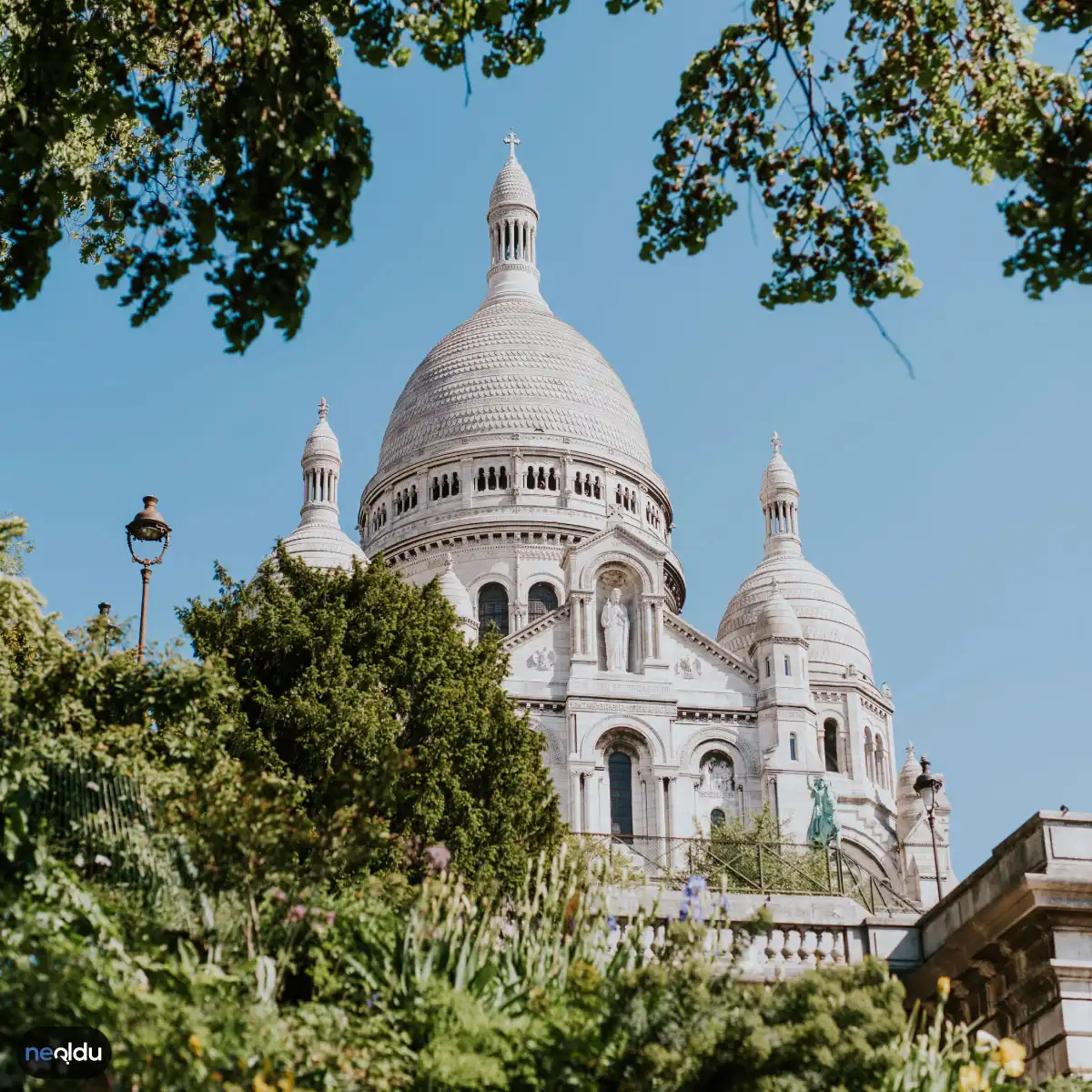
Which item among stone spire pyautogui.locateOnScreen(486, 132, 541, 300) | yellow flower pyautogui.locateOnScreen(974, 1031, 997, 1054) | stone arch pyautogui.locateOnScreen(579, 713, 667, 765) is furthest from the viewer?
stone spire pyautogui.locateOnScreen(486, 132, 541, 300)

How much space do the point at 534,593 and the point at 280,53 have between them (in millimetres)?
57071

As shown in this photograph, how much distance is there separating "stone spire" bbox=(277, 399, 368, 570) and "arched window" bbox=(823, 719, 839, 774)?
18.1 meters

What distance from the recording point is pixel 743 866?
3816 centimetres

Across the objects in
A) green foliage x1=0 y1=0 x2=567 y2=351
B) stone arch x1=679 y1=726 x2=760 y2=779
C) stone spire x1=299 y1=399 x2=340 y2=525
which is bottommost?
green foliage x1=0 y1=0 x2=567 y2=351

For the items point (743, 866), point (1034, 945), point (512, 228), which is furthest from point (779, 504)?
point (1034, 945)

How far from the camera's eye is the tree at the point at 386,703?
1012 inches

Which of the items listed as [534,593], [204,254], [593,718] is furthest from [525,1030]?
[534,593]

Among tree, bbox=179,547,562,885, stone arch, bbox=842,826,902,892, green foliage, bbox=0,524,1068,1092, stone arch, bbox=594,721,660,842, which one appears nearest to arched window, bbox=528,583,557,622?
stone arch, bbox=594,721,660,842

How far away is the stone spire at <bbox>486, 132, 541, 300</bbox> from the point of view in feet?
286

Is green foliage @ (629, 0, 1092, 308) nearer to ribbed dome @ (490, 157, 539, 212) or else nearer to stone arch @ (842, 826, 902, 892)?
stone arch @ (842, 826, 902, 892)

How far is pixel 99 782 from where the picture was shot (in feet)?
42.6

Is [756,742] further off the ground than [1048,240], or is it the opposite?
[756,742]

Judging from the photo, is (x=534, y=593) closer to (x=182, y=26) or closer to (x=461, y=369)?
(x=461, y=369)

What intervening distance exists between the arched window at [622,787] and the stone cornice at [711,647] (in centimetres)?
471
